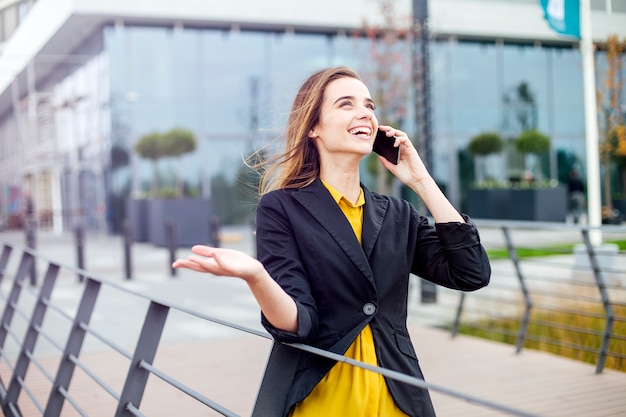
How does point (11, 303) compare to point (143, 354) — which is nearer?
point (143, 354)

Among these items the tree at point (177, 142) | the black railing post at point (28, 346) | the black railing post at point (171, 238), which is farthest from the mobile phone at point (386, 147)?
the tree at point (177, 142)

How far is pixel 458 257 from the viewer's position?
7.61 feet

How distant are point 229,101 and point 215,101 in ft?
1.35

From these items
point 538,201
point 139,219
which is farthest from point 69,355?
point 538,201

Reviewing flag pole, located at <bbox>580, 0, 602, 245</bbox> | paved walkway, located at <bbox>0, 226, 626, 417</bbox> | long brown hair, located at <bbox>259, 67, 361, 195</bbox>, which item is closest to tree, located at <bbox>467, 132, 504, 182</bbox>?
flag pole, located at <bbox>580, 0, 602, 245</bbox>

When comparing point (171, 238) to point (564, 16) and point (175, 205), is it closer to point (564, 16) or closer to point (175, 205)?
point (175, 205)

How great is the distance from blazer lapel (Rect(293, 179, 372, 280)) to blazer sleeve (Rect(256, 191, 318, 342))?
0.06m

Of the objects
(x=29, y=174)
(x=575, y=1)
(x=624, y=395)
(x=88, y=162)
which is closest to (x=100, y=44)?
(x=88, y=162)

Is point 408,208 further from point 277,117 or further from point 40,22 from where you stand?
point 40,22

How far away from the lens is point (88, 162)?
2333cm

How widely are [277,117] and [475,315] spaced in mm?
5795

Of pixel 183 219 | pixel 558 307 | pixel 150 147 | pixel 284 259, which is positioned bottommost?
pixel 284 259

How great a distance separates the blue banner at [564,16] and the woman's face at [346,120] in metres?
8.63

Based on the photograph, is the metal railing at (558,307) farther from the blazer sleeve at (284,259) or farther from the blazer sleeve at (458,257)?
the blazer sleeve at (284,259)
